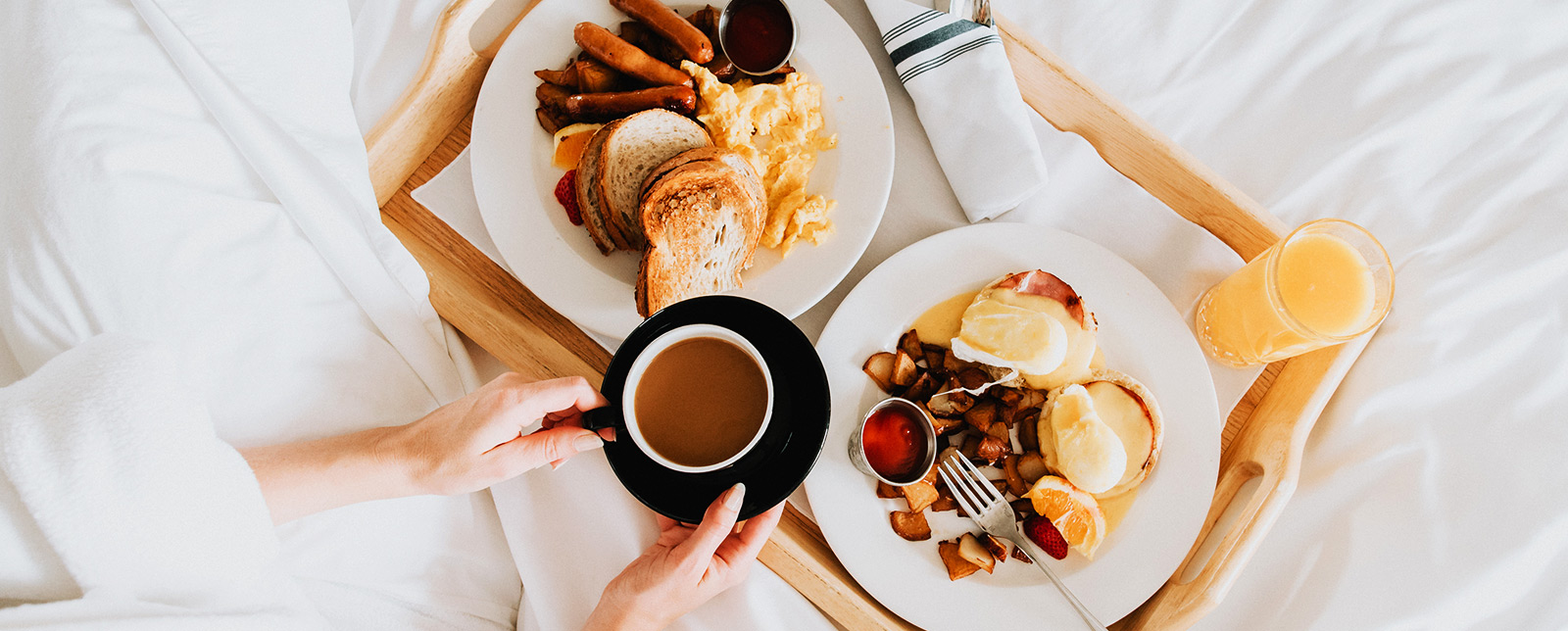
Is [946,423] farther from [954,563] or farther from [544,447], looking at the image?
[544,447]

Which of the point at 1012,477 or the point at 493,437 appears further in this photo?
the point at 1012,477

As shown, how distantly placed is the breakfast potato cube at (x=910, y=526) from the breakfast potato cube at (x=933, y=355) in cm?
28

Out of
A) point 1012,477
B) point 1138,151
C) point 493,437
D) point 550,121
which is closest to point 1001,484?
point 1012,477

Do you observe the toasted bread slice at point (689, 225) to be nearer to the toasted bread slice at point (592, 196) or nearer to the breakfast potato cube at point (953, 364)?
the toasted bread slice at point (592, 196)

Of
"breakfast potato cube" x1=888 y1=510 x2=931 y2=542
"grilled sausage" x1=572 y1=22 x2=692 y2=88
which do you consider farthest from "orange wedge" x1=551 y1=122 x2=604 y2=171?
"breakfast potato cube" x1=888 y1=510 x2=931 y2=542

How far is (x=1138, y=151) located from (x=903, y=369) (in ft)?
2.17

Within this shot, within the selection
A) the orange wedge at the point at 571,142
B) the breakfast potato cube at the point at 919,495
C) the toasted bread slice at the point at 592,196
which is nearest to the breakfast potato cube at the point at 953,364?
the breakfast potato cube at the point at 919,495

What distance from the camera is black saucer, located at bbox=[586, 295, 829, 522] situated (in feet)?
3.47

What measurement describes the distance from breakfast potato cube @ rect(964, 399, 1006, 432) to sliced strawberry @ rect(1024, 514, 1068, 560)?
18 centimetres

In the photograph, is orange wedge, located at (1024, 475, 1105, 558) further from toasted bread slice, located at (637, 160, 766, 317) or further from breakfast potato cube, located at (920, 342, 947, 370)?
toasted bread slice, located at (637, 160, 766, 317)

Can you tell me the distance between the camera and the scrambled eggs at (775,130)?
55.3 inches

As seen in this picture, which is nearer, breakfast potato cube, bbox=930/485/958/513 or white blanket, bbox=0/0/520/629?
white blanket, bbox=0/0/520/629

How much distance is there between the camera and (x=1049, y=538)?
1.29 meters

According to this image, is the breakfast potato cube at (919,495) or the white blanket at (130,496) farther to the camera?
the breakfast potato cube at (919,495)
